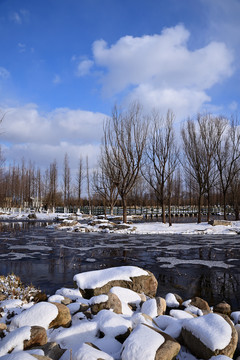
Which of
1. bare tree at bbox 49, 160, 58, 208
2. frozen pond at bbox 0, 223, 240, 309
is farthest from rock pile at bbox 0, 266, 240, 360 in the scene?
bare tree at bbox 49, 160, 58, 208

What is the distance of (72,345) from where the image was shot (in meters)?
3.49

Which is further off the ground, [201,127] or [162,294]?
[201,127]

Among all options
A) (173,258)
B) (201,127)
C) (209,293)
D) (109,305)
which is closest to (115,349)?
(109,305)

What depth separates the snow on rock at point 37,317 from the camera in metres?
3.72

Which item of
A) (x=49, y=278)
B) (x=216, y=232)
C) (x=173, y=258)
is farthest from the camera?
(x=216, y=232)

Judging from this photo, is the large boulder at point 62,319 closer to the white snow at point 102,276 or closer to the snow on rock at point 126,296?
the snow on rock at point 126,296

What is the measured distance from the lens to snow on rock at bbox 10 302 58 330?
3723 millimetres

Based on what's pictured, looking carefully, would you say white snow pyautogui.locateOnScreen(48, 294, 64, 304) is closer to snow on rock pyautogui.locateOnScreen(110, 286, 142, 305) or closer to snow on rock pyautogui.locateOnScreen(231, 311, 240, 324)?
snow on rock pyautogui.locateOnScreen(110, 286, 142, 305)

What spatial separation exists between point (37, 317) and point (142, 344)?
1.68 m

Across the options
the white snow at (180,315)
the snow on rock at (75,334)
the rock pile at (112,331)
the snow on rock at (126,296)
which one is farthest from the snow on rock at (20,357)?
the white snow at (180,315)

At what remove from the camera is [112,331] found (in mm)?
3646

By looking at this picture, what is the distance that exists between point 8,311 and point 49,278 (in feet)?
10.6

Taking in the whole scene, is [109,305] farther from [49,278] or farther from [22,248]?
[22,248]

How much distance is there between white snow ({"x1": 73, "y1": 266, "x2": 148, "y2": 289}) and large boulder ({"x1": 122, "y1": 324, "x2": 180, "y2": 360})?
2382mm
